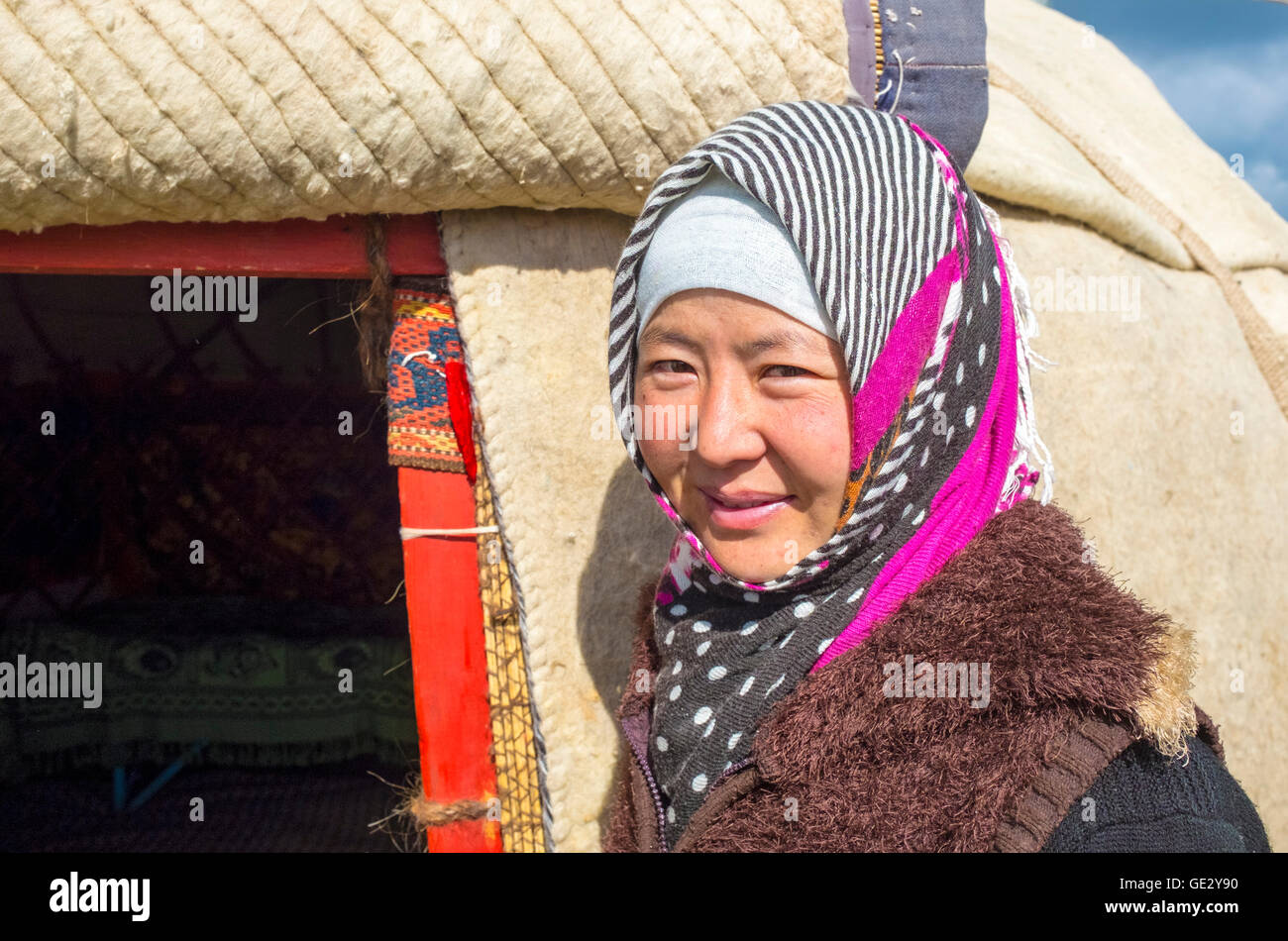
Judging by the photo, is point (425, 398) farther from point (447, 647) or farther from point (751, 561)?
point (751, 561)

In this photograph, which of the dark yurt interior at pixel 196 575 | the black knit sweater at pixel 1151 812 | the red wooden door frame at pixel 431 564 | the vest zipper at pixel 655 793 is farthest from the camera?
the dark yurt interior at pixel 196 575

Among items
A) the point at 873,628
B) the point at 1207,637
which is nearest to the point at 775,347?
the point at 873,628

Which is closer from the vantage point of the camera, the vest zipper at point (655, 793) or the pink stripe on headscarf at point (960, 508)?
the pink stripe on headscarf at point (960, 508)

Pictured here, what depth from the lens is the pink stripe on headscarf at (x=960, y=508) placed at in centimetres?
101

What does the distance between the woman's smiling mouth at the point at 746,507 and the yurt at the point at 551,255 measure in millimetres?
392


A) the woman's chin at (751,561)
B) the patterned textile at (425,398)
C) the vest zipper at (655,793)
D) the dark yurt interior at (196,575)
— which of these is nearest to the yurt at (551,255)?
the patterned textile at (425,398)

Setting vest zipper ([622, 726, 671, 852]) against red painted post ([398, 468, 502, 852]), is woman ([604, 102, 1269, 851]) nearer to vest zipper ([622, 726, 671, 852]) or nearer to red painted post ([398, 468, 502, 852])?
vest zipper ([622, 726, 671, 852])

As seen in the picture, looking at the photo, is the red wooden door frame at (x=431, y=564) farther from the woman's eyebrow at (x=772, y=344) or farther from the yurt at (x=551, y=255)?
the woman's eyebrow at (x=772, y=344)

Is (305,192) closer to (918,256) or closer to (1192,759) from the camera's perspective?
(918,256)

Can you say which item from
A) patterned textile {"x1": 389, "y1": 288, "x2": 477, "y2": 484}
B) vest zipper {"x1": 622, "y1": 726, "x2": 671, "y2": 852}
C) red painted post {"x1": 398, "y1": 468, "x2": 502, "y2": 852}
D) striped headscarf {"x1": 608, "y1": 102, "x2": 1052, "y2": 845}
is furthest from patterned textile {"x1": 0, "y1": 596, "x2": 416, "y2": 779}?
striped headscarf {"x1": 608, "y1": 102, "x2": 1052, "y2": 845}

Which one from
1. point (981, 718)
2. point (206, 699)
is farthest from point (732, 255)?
point (206, 699)

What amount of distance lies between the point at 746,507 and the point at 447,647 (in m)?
0.63

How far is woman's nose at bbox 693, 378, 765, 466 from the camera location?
982 mm

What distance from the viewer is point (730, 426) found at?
99 centimetres
